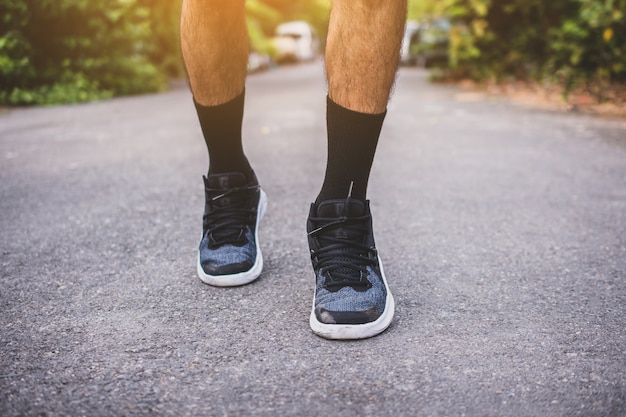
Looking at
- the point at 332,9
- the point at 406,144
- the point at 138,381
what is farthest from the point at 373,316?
the point at 406,144

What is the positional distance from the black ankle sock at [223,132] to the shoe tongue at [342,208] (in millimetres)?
442

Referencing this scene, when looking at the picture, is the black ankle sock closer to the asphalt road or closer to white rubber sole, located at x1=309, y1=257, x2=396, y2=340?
the asphalt road

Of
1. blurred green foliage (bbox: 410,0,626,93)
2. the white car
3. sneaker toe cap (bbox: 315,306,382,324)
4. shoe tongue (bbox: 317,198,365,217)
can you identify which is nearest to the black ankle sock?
shoe tongue (bbox: 317,198,365,217)

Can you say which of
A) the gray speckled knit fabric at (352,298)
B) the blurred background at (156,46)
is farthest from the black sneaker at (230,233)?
the blurred background at (156,46)

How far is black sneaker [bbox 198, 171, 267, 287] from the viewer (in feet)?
5.76

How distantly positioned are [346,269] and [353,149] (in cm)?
30

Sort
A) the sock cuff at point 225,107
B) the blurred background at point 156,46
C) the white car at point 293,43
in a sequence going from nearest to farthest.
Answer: the sock cuff at point 225,107
the blurred background at point 156,46
the white car at point 293,43

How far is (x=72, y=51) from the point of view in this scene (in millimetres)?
8609

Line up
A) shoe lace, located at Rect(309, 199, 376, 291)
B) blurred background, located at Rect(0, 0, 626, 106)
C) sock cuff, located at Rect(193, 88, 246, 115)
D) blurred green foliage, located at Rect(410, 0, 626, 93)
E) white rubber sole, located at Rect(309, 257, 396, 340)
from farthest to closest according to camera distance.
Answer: blurred background, located at Rect(0, 0, 626, 106) < blurred green foliage, located at Rect(410, 0, 626, 93) < sock cuff, located at Rect(193, 88, 246, 115) < shoe lace, located at Rect(309, 199, 376, 291) < white rubber sole, located at Rect(309, 257, 396, 340)

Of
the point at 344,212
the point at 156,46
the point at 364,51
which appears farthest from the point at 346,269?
the point at 156,46

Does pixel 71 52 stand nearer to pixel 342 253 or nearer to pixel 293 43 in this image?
pixel 342 253

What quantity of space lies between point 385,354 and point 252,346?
30 cm

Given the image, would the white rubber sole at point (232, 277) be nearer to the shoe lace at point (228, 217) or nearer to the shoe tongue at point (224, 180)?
the shoe lace at point (228, 217)

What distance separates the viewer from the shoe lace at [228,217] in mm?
1835
